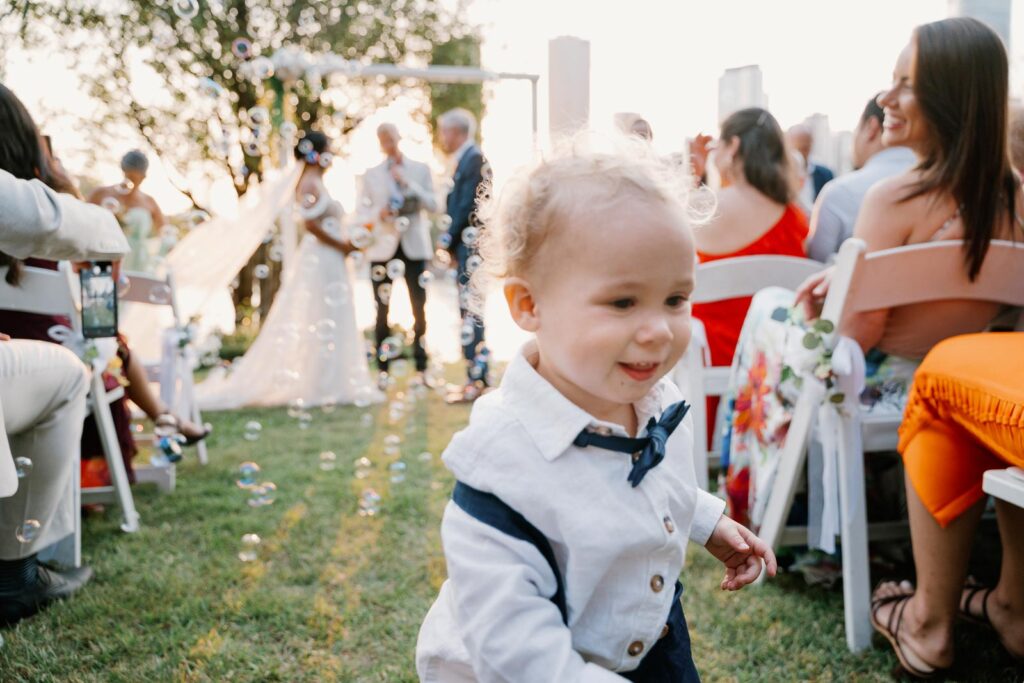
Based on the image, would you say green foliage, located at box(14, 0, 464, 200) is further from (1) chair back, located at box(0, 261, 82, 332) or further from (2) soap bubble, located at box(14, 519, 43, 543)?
(2) soap bubble, located at box(14, 519, 43, 543)

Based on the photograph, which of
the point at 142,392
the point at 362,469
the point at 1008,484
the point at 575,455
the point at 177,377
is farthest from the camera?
the point at 177,377

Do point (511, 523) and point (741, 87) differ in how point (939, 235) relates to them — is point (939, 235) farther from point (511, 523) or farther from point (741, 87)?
point (741, 87)

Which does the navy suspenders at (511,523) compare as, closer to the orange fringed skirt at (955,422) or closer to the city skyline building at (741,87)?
the orange fringed skirt at (955,422)

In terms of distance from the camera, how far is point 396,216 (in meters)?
6.25

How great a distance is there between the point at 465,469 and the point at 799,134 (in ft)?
20.5

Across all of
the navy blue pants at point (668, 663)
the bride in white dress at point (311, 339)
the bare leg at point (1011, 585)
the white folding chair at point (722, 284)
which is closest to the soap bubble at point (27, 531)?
the navy blue pants at point (668, 663)

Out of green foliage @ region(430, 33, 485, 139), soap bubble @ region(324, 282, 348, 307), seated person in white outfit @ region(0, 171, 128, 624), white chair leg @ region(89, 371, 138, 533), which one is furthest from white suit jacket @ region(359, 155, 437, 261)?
green foliage @ region(430, 33, 485, 139)

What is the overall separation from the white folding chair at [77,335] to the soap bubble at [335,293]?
277 cm

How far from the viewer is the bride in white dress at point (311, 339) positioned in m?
6.11

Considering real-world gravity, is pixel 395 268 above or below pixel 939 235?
below

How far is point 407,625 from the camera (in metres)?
2.34

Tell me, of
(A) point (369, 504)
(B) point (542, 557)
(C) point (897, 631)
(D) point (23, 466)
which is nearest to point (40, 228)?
(D) point (23, 466)

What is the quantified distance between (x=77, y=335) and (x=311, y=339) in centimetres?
339

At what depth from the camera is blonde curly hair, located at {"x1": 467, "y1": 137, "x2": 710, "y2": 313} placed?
45.2 inches
